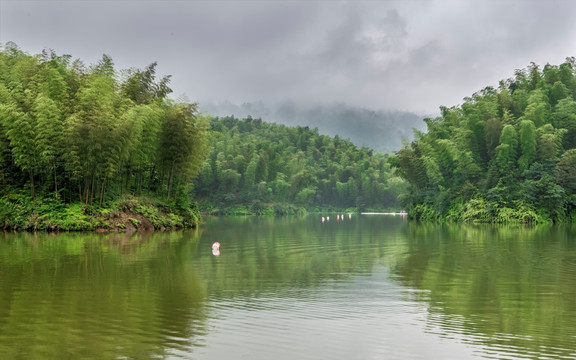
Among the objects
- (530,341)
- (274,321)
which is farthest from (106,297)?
(530,341)

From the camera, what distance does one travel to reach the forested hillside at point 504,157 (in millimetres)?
47281

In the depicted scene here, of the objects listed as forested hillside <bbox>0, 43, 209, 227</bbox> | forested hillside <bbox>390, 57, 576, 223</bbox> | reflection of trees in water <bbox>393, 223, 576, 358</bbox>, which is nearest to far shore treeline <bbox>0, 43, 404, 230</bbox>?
forested hillside <bbox>0, 43, 209, 227</bbox>

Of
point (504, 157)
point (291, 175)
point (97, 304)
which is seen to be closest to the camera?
point (97, 304)

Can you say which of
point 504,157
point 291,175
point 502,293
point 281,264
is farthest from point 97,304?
point 291,175

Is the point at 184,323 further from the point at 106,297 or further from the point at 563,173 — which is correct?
the point at 563,173

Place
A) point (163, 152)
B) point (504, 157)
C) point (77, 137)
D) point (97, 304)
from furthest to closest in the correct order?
point (504, 157), point (163, 152), point (77, 137), point (97, 304)

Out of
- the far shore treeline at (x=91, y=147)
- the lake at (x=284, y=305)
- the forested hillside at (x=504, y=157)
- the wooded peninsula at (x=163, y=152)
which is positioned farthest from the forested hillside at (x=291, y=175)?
the lake at (x=284, y=305)

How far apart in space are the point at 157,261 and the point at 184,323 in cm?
903

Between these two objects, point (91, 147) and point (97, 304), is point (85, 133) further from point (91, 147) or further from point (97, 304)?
point (97, 304)

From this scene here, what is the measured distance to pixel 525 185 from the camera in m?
47.4

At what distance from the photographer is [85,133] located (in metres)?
30.1

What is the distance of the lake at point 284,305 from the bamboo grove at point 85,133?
11.1 metres

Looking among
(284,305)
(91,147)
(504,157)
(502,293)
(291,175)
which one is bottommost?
(284,305)

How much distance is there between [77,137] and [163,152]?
7723 mm
